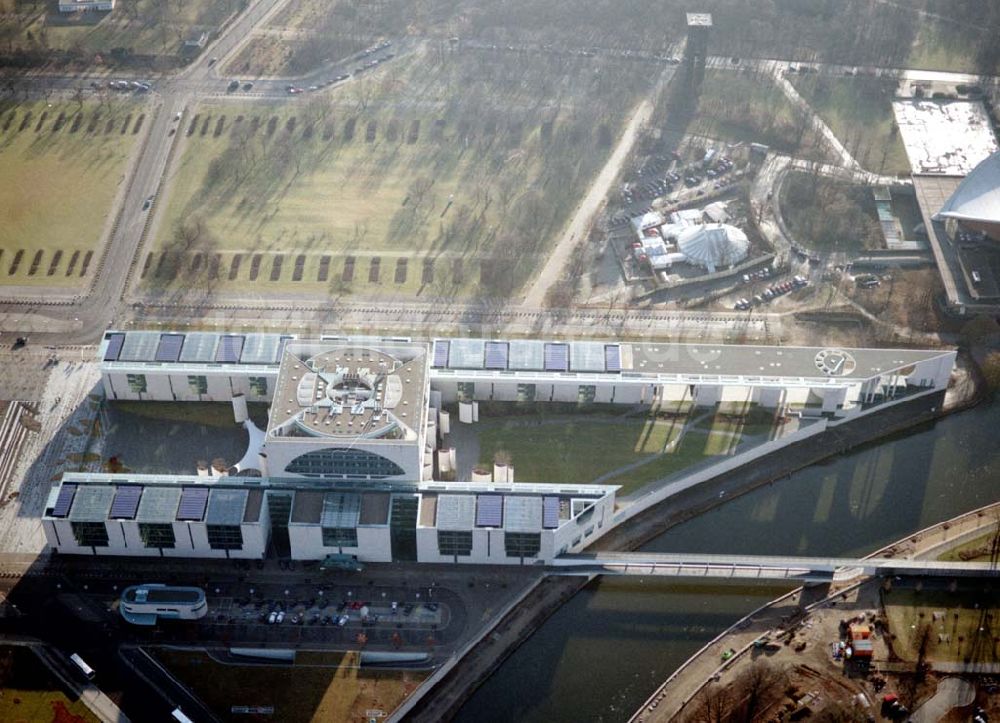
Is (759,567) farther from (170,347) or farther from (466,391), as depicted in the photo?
(170,347)

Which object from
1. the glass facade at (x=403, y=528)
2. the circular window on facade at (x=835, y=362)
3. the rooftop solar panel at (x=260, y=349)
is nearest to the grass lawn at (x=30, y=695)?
the glass facade at (x=403, y=528)

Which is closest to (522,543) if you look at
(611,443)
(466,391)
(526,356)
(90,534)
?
(611,443)

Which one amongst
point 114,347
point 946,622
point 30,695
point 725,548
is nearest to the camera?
point 30,695

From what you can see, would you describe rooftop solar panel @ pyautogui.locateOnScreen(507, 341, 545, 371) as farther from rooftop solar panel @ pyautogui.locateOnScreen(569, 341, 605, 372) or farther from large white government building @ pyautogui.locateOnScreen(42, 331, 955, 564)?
rooftop solar panel @ pyautogui.locateOnScreen(569, 341, 605, 372)

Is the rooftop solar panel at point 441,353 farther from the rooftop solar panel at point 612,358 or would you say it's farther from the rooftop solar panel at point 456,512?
the rooftop solar panel at point 456,512

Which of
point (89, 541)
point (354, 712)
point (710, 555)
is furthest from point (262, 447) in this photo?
point (710, 555)
